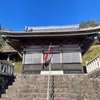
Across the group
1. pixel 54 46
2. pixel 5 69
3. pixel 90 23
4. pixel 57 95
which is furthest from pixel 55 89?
pixel 90 23

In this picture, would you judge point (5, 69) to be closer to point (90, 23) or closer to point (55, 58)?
point (55, 58)

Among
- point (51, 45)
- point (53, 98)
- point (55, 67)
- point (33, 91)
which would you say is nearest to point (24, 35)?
point (51, 45)

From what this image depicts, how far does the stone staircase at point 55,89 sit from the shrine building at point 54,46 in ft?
8.68

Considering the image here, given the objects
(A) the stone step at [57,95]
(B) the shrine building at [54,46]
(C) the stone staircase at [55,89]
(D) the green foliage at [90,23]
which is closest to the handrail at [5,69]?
(C) the stone staircase at [55,89]

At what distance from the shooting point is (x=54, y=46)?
11.8 m

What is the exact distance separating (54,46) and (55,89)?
5390 mm

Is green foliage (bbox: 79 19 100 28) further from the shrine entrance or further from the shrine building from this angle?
the shrine entrance

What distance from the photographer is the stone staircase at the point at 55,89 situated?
6452 millimetres

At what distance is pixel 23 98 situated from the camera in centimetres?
646

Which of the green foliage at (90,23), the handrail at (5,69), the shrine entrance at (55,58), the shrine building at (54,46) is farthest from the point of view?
the green foliage at (90,23)

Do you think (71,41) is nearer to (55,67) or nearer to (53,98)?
(55,67)

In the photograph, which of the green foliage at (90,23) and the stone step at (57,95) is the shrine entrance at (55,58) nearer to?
the stone step at (57,95)

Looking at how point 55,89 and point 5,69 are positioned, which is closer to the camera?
point 55,89

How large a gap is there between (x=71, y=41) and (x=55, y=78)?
454 centimetres
